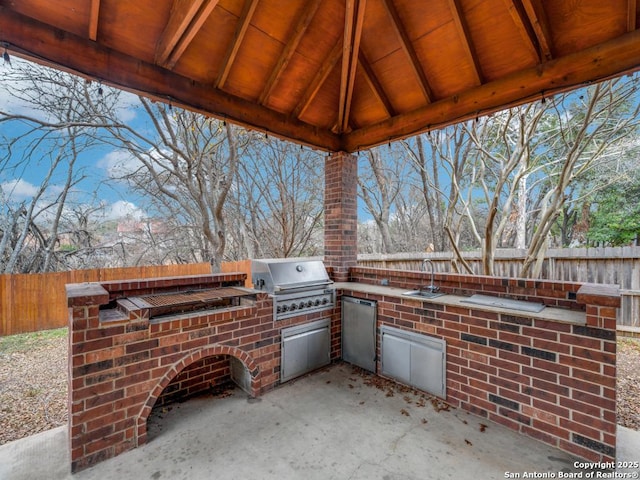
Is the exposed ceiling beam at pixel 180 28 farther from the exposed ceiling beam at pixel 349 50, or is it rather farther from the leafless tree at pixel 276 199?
the leafless tree at pixel 276 199

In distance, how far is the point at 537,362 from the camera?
212cm

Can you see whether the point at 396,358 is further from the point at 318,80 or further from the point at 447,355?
the point at 318,80

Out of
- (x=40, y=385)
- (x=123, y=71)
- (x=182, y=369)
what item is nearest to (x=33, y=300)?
(x=40, y=385)

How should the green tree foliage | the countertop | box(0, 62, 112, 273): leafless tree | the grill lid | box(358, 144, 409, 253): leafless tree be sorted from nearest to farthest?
the countertop, the grill lid, box(0, 62, 112, 273): leafless tree, the green tree foliage, box(358, 144, 409, 253): leafless tree

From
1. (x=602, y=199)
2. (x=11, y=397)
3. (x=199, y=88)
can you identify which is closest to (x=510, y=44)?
(x=199, y=88)

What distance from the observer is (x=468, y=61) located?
2.63 meters

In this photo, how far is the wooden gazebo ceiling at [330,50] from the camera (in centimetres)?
206

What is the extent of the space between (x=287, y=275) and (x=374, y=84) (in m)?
2.39

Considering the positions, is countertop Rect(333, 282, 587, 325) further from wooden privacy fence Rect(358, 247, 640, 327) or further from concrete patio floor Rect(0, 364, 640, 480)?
wooden privacy fence Rect(358, 247, 640, 327)

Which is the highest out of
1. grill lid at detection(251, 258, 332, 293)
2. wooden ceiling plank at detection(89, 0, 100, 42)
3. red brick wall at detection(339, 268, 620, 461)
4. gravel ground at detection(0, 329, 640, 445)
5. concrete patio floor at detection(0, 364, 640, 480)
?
wooden ceiling plank at detection(89, 0, 100, 42)

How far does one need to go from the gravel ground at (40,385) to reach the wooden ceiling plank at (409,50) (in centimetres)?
355

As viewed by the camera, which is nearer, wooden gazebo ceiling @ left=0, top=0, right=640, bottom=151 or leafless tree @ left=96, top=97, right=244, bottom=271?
wooden gazebo ceiling @ left=0, top=0, right=640, bottom=151

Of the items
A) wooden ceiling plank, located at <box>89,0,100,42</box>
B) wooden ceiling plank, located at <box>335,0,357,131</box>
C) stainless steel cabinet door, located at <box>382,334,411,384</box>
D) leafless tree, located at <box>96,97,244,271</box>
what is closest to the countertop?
stainless steel cabinet door, located at <box>382,334,411,384</box>

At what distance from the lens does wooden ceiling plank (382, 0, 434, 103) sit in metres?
2.50
